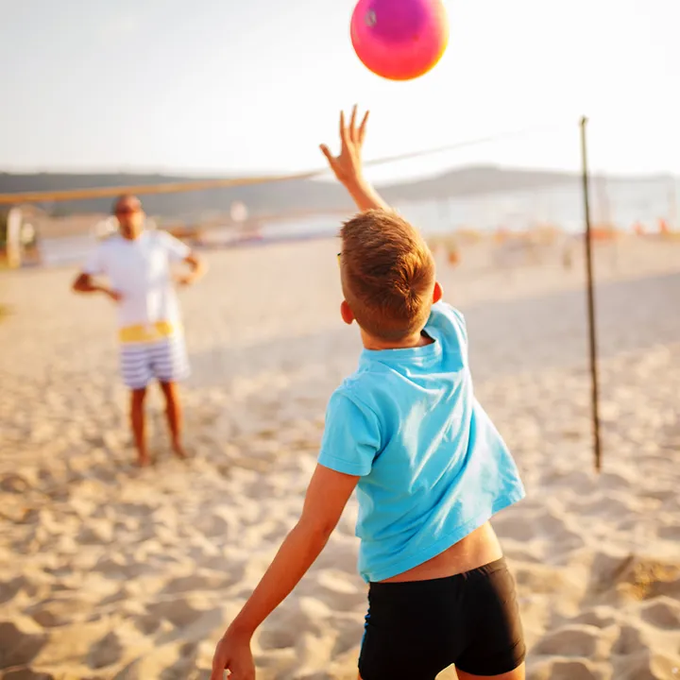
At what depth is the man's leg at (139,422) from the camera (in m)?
3.92

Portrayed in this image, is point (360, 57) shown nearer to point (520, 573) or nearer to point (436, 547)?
point (436, 547)

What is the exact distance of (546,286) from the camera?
36.0 feet

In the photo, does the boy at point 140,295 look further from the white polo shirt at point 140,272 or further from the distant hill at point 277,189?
the distant hill at point 277,189

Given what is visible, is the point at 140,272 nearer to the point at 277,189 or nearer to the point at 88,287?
the point at 88,287

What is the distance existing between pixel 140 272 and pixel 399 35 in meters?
2.31

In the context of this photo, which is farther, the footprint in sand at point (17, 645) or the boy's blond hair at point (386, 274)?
the footprint in sand at point (17, 645)

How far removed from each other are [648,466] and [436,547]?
2645 millimetres

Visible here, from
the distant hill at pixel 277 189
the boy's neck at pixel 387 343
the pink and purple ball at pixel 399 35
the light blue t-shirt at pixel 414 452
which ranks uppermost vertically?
the distant hill at pixel 277 189

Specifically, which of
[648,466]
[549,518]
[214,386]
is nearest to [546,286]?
[214,386]

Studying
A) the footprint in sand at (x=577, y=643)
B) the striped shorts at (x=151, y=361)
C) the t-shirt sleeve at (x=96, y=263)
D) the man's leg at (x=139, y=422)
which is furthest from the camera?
the man's leg at (x=139, y=422)

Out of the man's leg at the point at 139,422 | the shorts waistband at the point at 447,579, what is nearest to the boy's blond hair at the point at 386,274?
the shorts waistband at the point at 447,579

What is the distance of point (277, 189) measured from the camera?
87750 mm

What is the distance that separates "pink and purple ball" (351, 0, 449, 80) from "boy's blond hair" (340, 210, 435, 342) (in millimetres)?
1111

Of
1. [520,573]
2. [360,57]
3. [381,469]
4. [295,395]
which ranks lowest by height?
[520,573]
